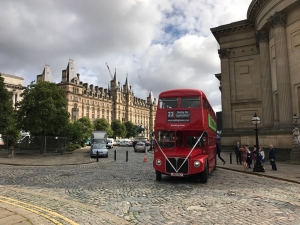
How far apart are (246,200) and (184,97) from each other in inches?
227

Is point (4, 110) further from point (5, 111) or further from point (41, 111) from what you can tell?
point (41, 111)

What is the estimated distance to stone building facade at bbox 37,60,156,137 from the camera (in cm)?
11156

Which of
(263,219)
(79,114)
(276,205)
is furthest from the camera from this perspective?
(79,114)

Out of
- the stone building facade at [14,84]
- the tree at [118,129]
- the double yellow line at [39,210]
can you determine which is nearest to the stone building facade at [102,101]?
the stone building facade at [14,84]

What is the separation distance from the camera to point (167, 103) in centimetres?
1312

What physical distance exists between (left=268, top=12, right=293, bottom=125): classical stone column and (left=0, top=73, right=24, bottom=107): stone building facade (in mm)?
70023

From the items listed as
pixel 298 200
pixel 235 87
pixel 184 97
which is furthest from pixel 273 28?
pixel 298 200

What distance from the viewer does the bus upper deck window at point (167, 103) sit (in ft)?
42.7

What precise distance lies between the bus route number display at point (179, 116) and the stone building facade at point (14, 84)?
73759 mm

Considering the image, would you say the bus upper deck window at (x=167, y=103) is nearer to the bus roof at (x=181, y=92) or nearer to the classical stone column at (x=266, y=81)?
the bus roof at (x=181, y=92)

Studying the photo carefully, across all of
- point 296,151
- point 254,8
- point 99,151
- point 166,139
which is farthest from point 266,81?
point 166,139

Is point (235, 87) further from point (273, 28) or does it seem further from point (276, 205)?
point (276, 205)

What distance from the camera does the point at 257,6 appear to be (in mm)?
30906

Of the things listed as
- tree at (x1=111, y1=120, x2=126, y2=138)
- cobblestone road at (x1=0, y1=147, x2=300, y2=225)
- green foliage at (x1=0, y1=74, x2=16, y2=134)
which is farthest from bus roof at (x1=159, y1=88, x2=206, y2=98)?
tree at (x1=111, y1=120, x2=126, y2=138)
